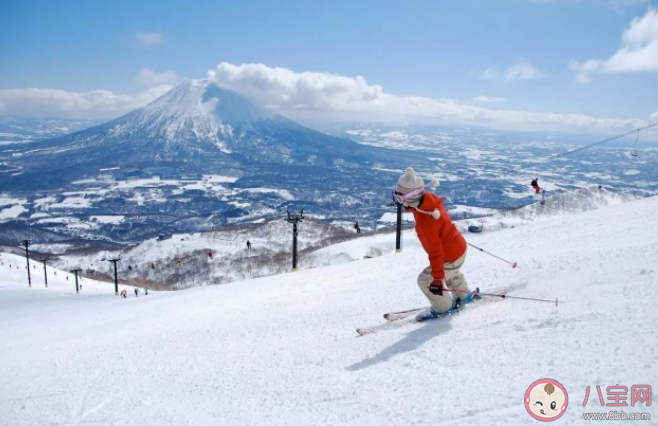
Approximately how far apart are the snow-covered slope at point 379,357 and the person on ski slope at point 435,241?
0.37m

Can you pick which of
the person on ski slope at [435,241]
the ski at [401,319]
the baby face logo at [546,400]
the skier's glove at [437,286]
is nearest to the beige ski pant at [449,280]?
the person on ski slope at [435,241]

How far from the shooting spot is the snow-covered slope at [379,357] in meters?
3.56

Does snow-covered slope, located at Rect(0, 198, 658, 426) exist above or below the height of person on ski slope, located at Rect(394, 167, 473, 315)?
below

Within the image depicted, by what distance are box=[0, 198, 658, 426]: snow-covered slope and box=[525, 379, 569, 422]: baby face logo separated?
65 millimetres

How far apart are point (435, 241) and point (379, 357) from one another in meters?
1.73

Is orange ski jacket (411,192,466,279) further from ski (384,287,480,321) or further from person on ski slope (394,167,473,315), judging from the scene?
ski (384,287,480,321)

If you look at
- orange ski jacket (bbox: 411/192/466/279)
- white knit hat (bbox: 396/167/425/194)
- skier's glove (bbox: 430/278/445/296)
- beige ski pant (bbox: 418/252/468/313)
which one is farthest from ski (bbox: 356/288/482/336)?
white knit hat (bbox: 396/167/425/194)

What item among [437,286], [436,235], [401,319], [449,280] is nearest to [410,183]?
[436,235]

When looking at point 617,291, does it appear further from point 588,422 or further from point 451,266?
point 588,422

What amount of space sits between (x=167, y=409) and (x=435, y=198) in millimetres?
4410

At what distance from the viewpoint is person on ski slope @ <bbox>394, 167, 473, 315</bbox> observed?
214 inches

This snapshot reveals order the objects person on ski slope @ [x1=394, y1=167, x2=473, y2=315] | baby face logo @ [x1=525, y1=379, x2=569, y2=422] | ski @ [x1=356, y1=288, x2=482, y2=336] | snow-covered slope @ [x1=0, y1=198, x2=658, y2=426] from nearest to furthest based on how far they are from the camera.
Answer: baby face logo @ [x1=525, y1=379, x2=569, y2=422], snow-covered slope @ [x1=0, y1=198, x2=658, y2=426], person on ski slope @ [x1=394, y1=167, x2=473, y2=315], ski @ [x1=356, y1=288, x2=482, y2=336]

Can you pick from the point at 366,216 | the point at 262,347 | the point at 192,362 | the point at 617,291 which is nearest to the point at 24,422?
the point at 192,362

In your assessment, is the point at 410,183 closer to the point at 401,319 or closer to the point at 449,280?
the point at 449,280
